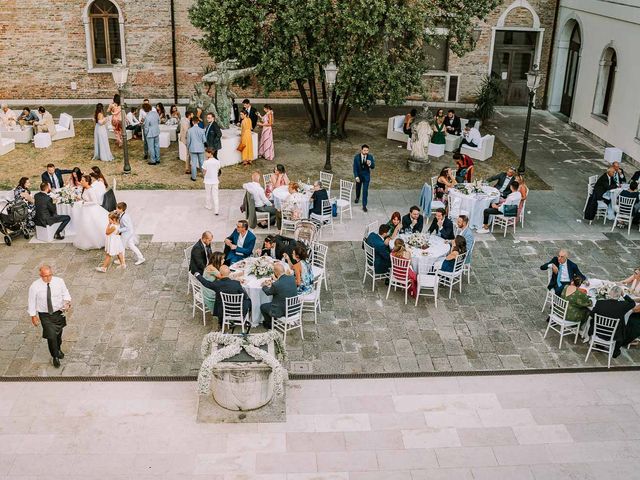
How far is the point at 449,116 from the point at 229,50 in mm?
6445

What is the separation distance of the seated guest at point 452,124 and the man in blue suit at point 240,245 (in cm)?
1037

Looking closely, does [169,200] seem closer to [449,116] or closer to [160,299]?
[160,299]

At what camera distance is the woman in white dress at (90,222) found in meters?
14.2

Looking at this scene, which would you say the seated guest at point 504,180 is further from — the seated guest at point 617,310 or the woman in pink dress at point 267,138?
the woman in pink dress at point 267,138

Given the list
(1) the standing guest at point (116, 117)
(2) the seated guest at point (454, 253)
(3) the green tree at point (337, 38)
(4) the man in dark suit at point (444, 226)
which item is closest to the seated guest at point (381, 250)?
(2) the seated guest at point (454, 253)

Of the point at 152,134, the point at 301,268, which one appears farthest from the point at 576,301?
the point at 152,134

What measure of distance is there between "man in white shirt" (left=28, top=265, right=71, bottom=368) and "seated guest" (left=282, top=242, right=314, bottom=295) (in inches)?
133

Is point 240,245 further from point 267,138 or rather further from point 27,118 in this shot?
point 27,118

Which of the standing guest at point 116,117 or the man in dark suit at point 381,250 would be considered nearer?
the man in dark suit at point 381,250

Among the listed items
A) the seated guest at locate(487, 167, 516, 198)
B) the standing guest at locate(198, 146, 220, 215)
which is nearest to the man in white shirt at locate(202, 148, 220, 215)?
the standing guest at locate(198, 146, 220, 215)

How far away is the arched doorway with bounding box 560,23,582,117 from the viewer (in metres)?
24.8

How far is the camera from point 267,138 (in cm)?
1970

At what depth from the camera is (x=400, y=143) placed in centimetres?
2214

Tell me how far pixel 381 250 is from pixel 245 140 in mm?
7520
